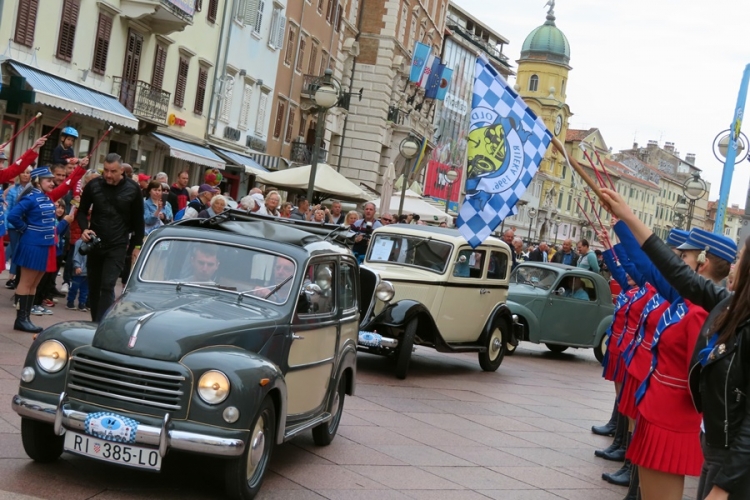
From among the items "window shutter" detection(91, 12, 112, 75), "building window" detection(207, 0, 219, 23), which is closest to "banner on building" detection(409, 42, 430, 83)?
"building window" detection(207, 0, 219, 23)

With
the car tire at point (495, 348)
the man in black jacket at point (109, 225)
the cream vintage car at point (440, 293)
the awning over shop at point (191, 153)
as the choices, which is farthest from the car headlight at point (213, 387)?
the awning over shop at point (191, 153)

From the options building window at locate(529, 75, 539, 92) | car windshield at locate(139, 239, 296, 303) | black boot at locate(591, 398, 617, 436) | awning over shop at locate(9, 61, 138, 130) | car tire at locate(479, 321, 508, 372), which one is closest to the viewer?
car windshield at locate(139, 239, 296, 303)

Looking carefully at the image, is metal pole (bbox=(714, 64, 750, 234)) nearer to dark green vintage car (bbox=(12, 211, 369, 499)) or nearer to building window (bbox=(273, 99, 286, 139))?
dark green vintage car (bbox=(12, 211, 369, 499))

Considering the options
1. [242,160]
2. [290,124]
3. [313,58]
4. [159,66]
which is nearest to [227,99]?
[242,160]

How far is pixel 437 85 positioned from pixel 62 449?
50.5 metres

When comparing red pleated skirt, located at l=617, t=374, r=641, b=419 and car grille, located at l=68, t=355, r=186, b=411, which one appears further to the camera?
red pleated skirt, located at l=617, t=374, r=641, b=419

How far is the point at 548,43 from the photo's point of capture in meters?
130

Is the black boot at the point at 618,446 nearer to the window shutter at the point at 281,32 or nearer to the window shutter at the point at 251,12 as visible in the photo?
the window shutter at the point at 251,12

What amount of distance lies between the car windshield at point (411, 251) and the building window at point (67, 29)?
1383cm

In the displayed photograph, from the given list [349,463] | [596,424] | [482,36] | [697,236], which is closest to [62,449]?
[349,463]

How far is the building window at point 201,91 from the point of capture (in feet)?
121

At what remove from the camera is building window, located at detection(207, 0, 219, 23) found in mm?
36344

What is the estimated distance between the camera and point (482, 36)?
390 ft

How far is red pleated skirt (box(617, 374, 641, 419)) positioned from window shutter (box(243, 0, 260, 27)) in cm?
3267
